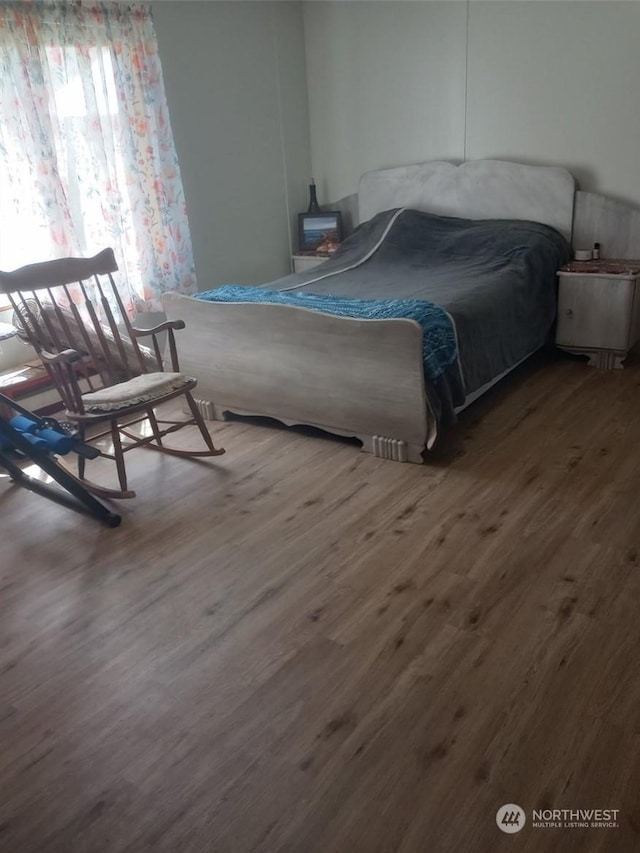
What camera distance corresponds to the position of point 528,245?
401 cm

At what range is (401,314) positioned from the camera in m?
3.04

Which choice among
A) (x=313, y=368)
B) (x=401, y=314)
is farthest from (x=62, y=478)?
(x=401, y=314)

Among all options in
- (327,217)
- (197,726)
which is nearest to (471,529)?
(197,726)

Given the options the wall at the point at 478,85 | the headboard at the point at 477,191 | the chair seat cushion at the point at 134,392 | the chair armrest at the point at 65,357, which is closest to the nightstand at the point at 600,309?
the headboard at the point at 477,191

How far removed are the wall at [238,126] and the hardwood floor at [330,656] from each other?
2166mm

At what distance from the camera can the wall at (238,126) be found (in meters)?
4.27

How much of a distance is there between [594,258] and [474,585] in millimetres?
2662

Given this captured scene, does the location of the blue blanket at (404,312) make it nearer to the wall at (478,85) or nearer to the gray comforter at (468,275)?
the gray comforter at (468,275)

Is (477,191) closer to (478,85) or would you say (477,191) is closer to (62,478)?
(478,85)

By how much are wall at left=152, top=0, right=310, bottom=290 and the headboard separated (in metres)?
0.64

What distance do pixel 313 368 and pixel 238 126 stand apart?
7.51 ft

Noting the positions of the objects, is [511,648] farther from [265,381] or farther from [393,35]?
[393,35]

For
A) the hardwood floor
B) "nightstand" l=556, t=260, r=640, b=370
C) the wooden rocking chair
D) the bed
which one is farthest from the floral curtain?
"nightstand" l=556, t=260, r=640, b=370

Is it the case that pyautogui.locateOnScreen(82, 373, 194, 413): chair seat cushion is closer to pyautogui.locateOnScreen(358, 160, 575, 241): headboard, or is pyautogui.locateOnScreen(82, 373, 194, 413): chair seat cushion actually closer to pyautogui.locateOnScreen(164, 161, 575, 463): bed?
pyautogui.locateOnScreen(164, 161, 575, 463): bed
